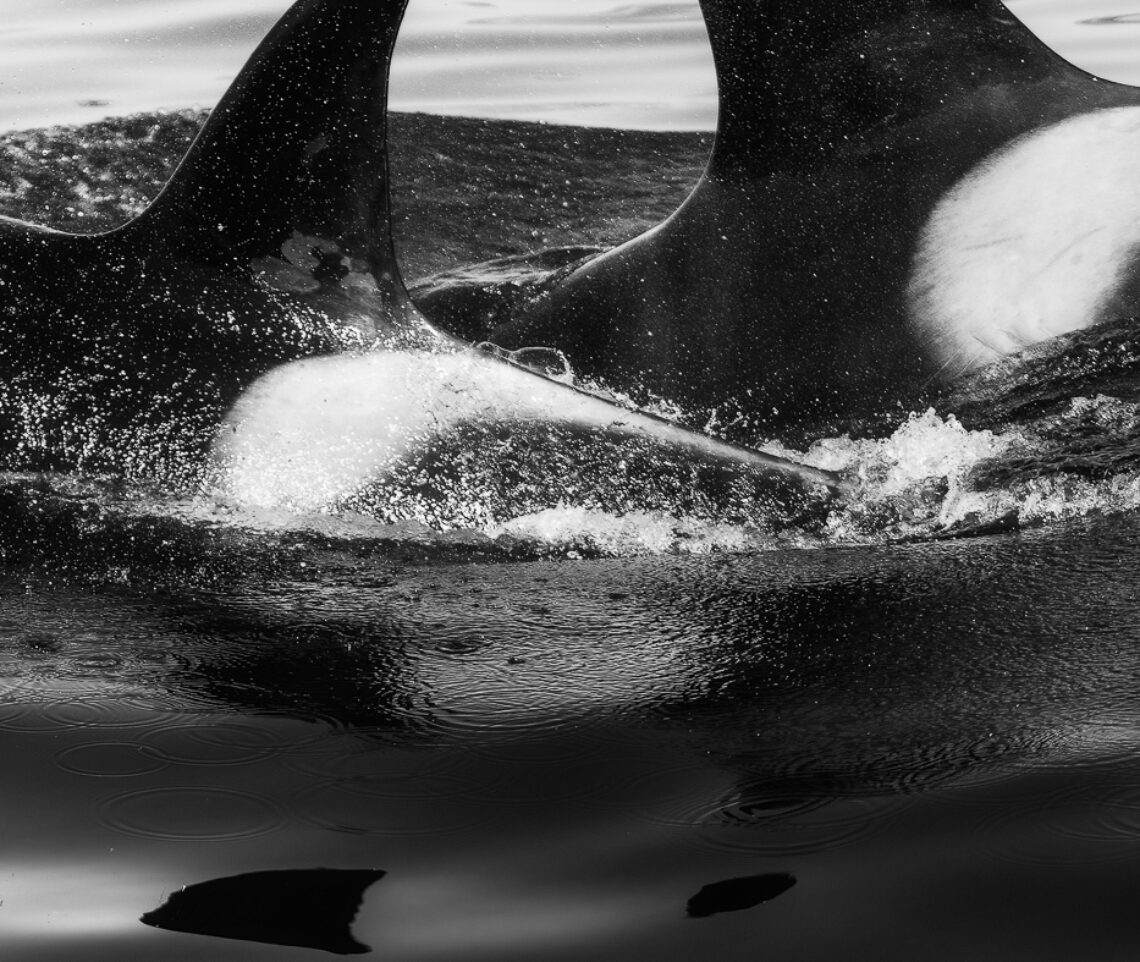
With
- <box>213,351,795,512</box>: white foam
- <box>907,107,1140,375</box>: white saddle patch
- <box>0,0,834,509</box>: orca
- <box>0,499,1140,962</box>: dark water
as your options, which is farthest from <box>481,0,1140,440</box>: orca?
<box>0,499,1140,962</box>: dark water

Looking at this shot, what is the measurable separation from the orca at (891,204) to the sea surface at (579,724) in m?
1.18

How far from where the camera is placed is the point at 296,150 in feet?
11.7

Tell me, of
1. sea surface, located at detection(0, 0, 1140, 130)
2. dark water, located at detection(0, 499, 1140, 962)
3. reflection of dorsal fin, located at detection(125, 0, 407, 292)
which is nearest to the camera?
dark water, located at detection(0, 499, 1140, 962)

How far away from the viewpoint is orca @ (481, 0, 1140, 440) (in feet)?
15.9

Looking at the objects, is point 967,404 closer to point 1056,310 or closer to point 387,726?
point 1056,310

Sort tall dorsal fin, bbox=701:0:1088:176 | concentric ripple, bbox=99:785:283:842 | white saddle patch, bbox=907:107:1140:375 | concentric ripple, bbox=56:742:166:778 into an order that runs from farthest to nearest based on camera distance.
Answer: tall dorsal fin, bbox=701:0:1088:176 → white saddle patch, bbox=907:107:1140:375 → concentric ripple, bbox=56:742:166:778 → concentric ripple, bbox=99:785:283:842

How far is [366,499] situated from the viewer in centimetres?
351

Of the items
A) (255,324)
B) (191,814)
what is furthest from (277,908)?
(255,324)

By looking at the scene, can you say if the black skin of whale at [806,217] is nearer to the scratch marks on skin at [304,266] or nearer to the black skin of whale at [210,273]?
the scratch marks on skin at [304,266]

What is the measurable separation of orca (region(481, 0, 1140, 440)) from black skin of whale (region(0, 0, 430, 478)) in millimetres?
1685

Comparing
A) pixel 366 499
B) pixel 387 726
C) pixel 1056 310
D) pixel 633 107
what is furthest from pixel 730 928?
pixel 633 107

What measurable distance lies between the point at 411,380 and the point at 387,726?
1.39 meters

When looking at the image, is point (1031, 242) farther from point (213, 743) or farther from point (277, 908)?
point (277, 908)

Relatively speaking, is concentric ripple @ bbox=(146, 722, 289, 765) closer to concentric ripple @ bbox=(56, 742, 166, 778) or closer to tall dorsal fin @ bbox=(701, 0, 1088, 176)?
concentric ripple @ bbox=(56, 742, 166, 778)
